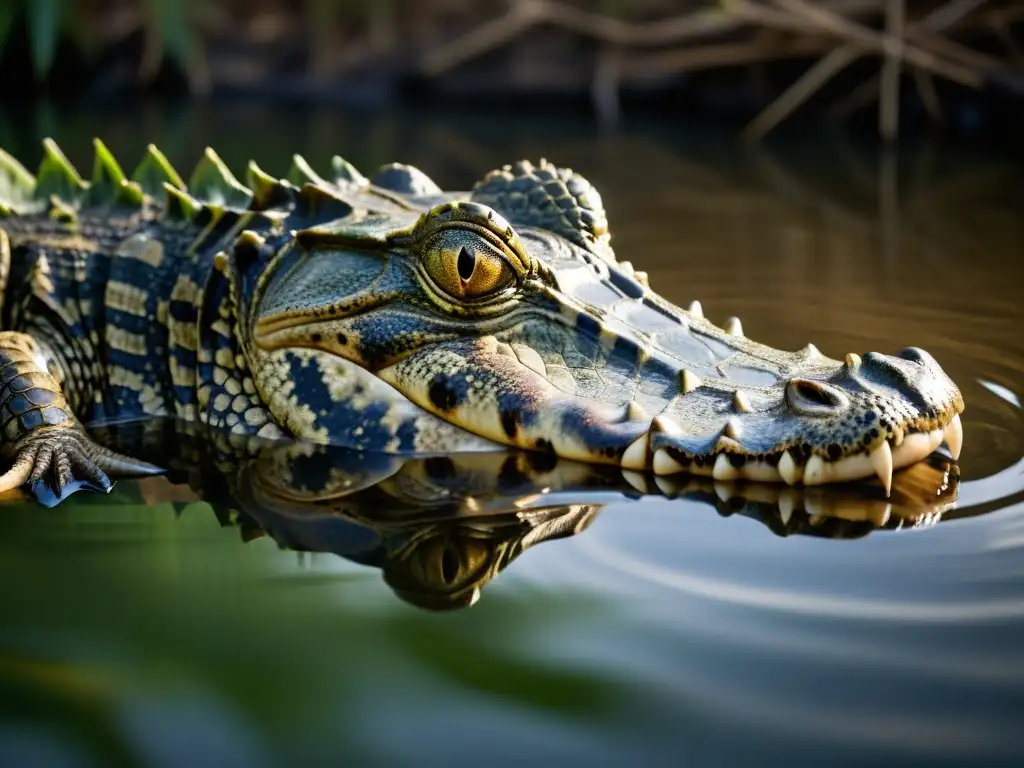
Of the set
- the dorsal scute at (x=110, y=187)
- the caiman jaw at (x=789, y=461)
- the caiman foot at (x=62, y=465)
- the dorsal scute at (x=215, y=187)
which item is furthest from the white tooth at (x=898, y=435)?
the dorsal scute at (x=110, y=187)

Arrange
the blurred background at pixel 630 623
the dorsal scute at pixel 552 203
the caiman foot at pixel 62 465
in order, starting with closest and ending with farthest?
1. the blurred background at pixel 630 623
2. the caiman foot at pixel 62 465
3. the dorsal scute at pixel 552 203

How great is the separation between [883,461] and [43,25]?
1386 cm

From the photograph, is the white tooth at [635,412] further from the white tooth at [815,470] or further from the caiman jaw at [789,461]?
the white tooth at [815,470]

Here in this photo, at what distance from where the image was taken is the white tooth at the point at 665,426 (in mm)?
3172

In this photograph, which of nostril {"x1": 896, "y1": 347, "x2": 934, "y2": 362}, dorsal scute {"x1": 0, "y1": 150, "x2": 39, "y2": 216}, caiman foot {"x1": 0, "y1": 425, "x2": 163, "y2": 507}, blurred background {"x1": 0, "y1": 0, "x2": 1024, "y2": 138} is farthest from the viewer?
blurred background {"x1": 0, "y1": 0, "x2": 1024, "y2": 138}

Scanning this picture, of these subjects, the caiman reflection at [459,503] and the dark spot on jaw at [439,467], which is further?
the dark spot on jaw at [439,467]

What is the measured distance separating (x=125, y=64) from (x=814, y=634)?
604 inches

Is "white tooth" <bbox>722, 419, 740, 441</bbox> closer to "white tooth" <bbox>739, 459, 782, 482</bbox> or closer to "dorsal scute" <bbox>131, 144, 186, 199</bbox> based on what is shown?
"white tooth" <bbox>739, 459, 782, 482</bbox>

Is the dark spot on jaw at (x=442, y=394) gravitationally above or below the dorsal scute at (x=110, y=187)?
below

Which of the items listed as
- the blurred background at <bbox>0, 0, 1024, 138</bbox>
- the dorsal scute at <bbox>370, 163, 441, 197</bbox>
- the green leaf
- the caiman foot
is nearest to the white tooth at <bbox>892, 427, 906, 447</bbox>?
the dorsal scute at <bbox>370, 163, 441, 197</bbox>

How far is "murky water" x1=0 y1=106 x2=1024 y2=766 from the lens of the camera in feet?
7.38

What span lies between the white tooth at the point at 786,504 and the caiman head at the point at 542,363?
0.25ft

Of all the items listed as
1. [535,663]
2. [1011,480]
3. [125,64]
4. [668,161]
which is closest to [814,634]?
[535,663]

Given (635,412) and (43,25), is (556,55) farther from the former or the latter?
(635,412)
